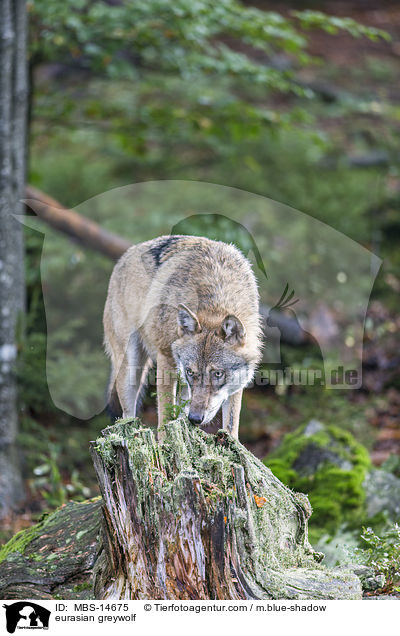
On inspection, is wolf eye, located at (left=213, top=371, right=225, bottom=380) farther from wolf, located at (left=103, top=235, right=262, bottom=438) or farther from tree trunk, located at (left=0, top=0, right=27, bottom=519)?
tree trunk, located at (left=0, top=0, right=27, bottom=519)

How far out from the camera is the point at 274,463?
683cm

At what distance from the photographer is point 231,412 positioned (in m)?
4.84

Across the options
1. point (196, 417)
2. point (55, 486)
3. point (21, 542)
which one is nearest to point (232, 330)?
point (196, 417)

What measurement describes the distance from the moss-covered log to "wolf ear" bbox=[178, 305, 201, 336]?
195 cm

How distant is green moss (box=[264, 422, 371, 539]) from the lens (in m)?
6.54

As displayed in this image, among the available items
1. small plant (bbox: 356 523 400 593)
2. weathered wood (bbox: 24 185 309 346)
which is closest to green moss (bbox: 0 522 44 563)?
small plant (bbox: 356 523 400 593)

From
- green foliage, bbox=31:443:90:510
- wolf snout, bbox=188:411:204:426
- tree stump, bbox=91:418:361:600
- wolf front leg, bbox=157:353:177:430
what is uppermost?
wolf snout, bbox=188:411:204:426

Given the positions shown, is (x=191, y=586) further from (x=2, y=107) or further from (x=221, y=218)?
(x=2, y=107)

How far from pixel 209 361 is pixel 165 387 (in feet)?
1.72

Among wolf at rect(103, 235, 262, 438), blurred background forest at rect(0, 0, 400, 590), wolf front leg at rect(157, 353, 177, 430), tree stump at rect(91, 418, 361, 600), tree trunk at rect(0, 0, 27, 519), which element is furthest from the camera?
tree trunk at rect(0, 0, 27, 519)

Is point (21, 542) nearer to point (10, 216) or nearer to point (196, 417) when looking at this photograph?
point (196, 417)

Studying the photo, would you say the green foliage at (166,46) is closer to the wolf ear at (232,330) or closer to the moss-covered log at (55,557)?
the wolf ear at (232,330)
